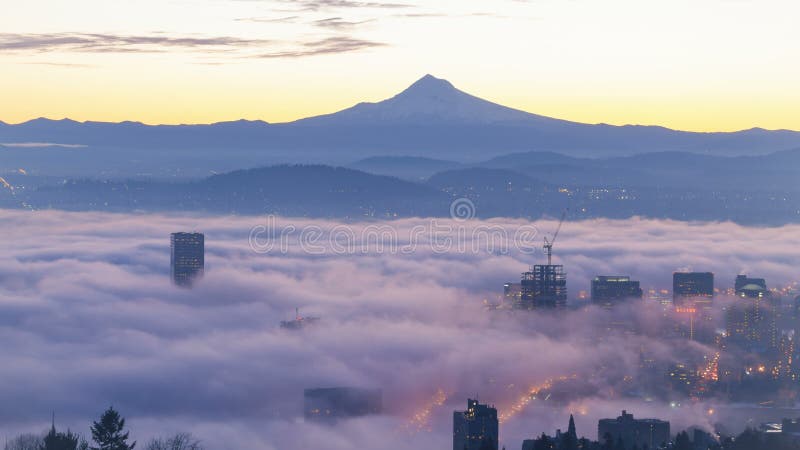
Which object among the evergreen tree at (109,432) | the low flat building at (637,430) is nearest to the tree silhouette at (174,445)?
the evergreen tree at (109,432)

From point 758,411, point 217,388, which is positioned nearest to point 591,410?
point 758,411

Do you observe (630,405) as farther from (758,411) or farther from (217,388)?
(217,388)

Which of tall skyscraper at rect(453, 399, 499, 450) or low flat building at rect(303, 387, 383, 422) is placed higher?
tall skyscraper at rect(453, 399, 499, 450)

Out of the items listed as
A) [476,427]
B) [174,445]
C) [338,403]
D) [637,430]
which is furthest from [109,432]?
[338,403]

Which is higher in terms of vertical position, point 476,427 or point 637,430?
point 637,430

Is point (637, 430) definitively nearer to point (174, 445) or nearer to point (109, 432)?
point (174, 445)

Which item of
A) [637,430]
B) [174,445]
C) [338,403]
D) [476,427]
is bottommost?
[338,403]

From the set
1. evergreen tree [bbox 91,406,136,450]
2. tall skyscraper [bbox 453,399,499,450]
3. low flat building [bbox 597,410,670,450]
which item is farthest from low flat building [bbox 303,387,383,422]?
evergreen tree [bbox 91,406,136,450]

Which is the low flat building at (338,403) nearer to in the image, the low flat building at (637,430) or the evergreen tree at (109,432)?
the low flat building at (637,430)

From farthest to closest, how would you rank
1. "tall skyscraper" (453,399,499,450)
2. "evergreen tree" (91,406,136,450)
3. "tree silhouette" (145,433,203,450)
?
"tall skyscraper" (453,399,499,450) → "tree silhouette" (145,433,203,450) → "evergreen tree" (91,406,136,450)

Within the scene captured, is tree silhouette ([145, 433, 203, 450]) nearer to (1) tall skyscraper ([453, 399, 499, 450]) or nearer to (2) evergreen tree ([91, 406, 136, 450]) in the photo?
(2) evergreen tree ([91, 406, 136, 450])

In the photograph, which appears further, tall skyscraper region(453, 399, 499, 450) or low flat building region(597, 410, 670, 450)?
tall skyscraper region(453, 399, 499, 450)
